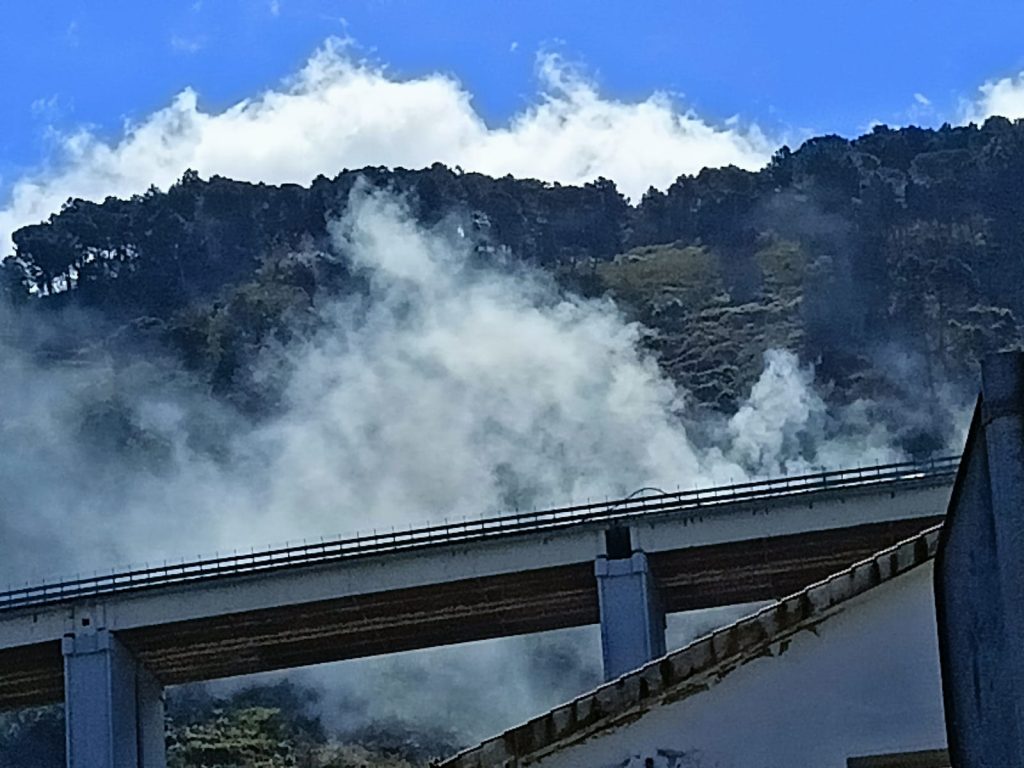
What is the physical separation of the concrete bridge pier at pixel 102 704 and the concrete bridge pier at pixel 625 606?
10368 mm

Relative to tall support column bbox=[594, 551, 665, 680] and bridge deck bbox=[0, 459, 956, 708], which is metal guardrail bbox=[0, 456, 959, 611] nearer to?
bridge deck bbox=[0, 459, 956, 708]

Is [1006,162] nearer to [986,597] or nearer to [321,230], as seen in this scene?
[321,230]

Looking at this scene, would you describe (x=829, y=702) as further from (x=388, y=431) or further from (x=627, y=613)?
(x=388, y=431)

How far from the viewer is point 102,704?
42875mm

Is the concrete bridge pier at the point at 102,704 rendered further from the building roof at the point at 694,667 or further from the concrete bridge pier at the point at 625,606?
the building roof at the point at 694,667

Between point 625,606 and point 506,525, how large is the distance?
3458mm

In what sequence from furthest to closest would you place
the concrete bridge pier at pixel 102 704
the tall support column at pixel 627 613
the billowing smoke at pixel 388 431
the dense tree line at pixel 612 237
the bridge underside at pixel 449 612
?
the dense tree line at pixel 612 237, the billowing smoke at pixel 388 431, the bridge underside at pixel 449 612, the concrete bridge pier at pixel 102 704, the tall support column at pixel 627 613

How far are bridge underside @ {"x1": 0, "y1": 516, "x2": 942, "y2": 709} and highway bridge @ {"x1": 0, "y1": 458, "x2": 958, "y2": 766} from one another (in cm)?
7

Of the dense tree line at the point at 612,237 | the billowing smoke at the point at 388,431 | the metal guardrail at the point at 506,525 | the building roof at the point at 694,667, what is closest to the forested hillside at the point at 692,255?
the dense tree line at the point at 612,237

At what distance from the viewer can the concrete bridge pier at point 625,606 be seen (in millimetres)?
41156

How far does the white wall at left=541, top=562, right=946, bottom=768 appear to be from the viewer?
1170cm

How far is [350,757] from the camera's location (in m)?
69.0

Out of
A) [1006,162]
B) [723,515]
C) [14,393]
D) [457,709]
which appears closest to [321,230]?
[14,393]

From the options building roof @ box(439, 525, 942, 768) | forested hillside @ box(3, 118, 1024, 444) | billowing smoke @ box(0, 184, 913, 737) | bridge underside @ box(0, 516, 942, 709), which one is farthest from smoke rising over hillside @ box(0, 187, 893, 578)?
building roof @ box(439, 525, 942, 768)
